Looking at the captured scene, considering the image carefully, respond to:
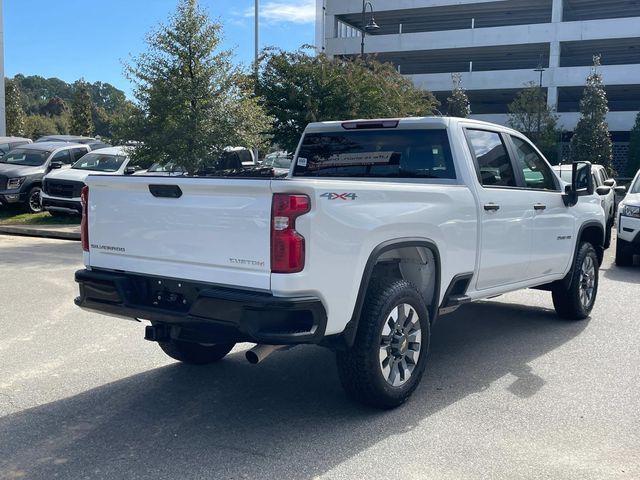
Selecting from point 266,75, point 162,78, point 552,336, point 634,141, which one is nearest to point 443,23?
point 634,141

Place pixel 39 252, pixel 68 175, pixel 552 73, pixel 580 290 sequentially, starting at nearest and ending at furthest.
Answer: pixel 580 290 → pixel 39 252 → pixel 68 175 → pixel 552 73

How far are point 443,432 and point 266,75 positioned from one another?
49.6 ft

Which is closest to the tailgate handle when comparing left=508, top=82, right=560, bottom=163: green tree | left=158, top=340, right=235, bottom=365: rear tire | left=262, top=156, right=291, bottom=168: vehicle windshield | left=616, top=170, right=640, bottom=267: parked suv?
left=158, top=340, right=235, bottom=365: rear tire

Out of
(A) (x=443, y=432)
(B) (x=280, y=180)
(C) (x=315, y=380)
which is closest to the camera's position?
(B) (x=280, y=180)

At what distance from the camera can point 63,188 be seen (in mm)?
16625

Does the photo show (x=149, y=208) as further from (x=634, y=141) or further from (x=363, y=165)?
(x=634, y=141)

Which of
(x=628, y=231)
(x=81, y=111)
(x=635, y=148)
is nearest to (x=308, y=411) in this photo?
(x=628, y=231)

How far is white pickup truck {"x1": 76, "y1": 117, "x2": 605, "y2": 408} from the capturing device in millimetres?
3973

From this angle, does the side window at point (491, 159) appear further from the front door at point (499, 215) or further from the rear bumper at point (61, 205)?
the rear bumper at point (61, 205)

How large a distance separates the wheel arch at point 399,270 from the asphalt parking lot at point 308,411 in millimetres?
599

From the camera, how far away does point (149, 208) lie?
176 inches

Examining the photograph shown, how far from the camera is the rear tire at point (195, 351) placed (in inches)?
219

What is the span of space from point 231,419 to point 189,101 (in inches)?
451

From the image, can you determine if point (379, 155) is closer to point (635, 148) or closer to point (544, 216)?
point (544, 216)
